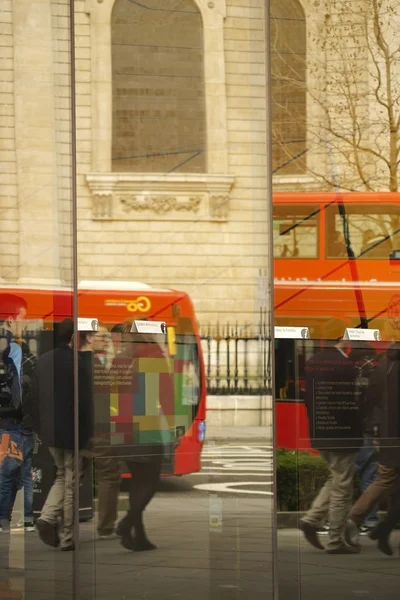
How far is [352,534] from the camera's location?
18.1 ft

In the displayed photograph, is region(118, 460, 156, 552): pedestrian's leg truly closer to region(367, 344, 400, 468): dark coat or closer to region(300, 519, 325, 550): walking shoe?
region(300, 519, 325, 550): walking shoe

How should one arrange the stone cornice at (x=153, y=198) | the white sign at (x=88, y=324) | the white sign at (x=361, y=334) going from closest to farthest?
1. the white sign at (x=88, y=324)
2. the stone cornice at (x=153, y=198)
3. the white sign at (x=361, y=334)

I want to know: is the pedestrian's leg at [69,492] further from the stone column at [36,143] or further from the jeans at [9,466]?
the stone column at [36,143]

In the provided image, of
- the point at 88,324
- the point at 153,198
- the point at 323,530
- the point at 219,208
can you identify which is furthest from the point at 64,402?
the point at 323,530

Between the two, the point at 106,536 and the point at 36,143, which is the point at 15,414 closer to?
the point at 106,536

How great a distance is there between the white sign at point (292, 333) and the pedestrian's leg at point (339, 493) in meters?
0.61

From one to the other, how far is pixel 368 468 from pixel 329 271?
1.00m

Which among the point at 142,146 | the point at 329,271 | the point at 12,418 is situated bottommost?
the point at 12,418

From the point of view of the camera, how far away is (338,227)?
555cm

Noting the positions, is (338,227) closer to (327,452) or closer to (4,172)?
(327,452)

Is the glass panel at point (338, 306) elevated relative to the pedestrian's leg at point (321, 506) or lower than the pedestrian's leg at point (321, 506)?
elevated

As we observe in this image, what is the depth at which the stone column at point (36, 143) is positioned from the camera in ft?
17.5

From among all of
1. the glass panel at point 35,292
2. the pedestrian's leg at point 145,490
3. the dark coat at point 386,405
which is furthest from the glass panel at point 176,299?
the dark coat at point 386,405

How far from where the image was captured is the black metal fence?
5.30 metres
